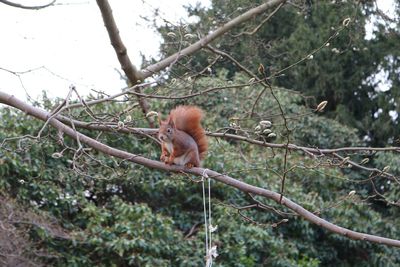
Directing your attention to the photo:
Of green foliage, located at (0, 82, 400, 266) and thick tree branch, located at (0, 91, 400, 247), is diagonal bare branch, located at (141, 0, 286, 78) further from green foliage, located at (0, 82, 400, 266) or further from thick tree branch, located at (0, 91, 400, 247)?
thick tree branch, located at (0, 91, 400, 247)

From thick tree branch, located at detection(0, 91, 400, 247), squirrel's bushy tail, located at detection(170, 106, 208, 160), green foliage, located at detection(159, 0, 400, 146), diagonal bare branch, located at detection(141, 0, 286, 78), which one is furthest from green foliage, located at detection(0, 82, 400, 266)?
green foliage, located at detection(159, 0, 400, 146)

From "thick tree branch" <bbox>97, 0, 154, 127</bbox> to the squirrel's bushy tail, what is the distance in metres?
0.18

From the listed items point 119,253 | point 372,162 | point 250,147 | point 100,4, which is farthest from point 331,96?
point 100,4

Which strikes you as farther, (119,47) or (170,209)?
(170,209)

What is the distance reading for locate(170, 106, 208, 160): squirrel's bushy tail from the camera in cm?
371

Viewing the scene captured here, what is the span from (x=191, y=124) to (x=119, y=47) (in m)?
0.48

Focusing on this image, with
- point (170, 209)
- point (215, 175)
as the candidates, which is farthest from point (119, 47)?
point (170, 209)

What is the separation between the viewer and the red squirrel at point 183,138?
140 inches

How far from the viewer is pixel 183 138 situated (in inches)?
144

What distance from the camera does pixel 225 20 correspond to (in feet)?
14.3

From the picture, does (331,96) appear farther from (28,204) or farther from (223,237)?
(28,204)

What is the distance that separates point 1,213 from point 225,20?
75.1 inches

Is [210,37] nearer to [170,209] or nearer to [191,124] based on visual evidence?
[191,124]

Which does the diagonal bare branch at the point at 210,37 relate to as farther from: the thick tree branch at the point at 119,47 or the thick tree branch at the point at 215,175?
the thick tree branch at the point at 215,175
